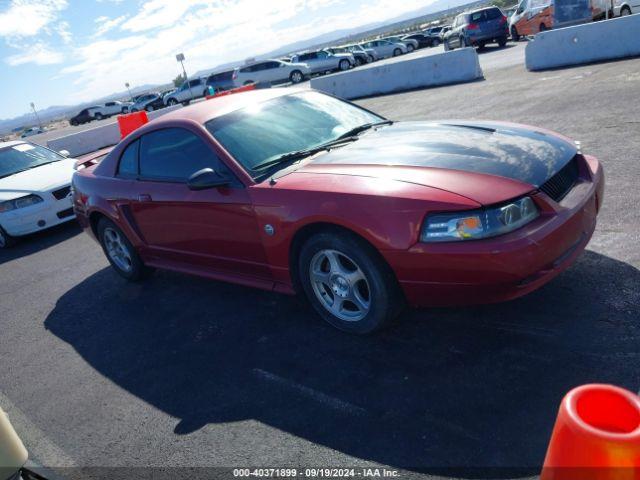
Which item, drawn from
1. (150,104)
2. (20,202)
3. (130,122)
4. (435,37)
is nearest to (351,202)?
(20,202)

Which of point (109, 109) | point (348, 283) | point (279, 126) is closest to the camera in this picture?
point (348, 283)

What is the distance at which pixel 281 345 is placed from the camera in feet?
11.9

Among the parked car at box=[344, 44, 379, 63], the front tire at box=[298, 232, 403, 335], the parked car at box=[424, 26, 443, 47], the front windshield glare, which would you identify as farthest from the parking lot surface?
the parked car at box=[424, 26, 443, 47]

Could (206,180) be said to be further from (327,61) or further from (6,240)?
(327,61)

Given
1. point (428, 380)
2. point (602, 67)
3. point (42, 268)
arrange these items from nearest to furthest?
point (428, 380) < point (42, 268) < point (602, 67)

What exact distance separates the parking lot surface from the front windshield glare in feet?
3.94

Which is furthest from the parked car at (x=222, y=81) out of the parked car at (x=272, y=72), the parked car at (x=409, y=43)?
the parked car at (x=409, y=43)

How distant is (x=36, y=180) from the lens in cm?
823

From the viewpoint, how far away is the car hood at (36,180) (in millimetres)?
7926

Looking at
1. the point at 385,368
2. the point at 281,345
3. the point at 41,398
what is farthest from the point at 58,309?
Result: the point at 385,368

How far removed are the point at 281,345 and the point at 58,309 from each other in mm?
2826

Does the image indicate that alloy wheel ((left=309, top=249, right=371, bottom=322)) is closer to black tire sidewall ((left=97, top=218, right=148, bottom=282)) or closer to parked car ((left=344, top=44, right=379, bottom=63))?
black tire sidewall ((left=97, top=218, right=148, bottom=282))

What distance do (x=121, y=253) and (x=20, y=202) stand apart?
11.3 ft

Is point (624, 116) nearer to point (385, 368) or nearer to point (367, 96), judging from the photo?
point (385, 368)
